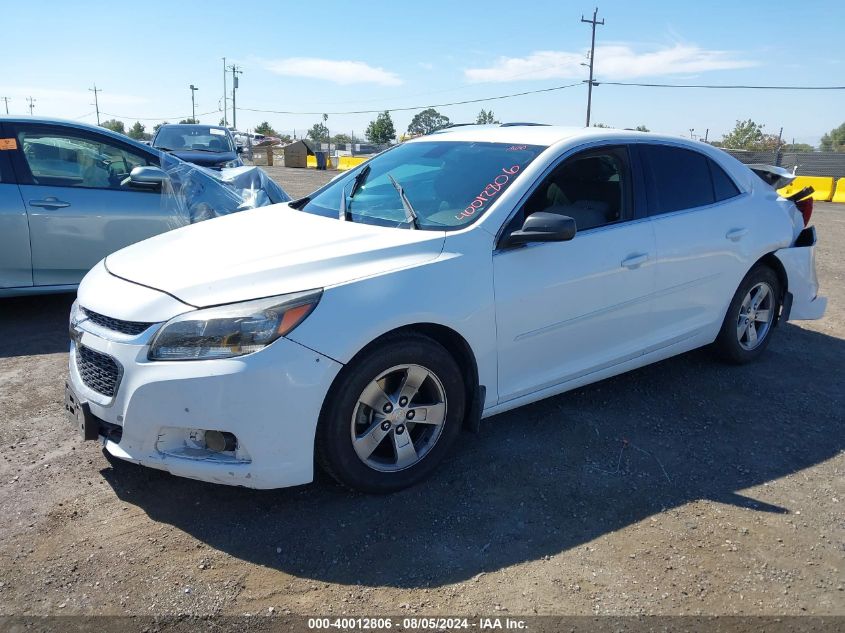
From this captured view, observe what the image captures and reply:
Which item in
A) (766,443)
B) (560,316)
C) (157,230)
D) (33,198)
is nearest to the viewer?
(560,316)

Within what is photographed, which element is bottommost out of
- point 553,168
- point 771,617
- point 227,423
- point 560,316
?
point 771,617

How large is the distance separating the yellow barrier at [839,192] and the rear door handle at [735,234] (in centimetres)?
2099

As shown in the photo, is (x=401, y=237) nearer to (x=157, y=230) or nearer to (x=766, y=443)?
(x=766, y=443)

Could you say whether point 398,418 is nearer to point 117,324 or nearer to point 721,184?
point 117,324

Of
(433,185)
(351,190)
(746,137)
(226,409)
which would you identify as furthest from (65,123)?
(746,137)

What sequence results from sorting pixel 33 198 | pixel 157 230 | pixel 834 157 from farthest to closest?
pixel 834 157, pixel 157 230, pixel 33 198

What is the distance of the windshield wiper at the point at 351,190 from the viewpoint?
3.89 m

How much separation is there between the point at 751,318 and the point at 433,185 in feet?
8.80

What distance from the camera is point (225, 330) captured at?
2.80 meters

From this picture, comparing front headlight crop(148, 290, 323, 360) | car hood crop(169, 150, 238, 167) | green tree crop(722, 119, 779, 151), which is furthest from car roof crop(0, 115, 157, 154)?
A: green tree crop(722, 119, 779, 151)

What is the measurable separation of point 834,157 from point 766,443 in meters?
32.5

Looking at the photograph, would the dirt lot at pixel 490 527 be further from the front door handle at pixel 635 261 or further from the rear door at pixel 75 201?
the rear door at pixel 75 201

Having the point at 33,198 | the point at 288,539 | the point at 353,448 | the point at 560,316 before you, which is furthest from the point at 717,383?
the point at 33,198

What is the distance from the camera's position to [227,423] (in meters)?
2.77
